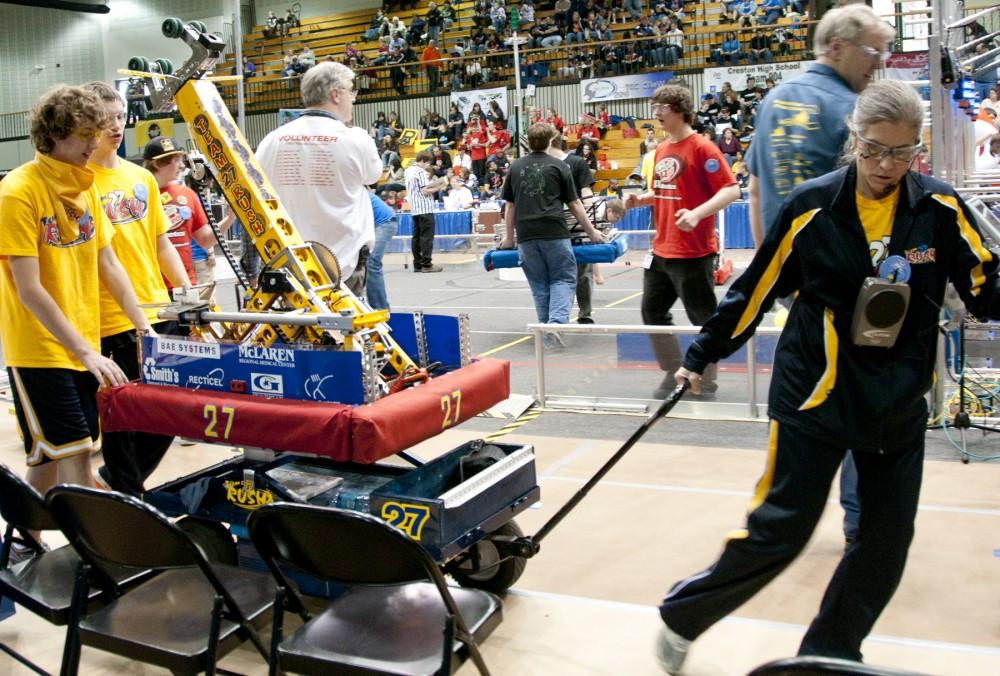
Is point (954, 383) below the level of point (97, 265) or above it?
below

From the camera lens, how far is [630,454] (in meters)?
4.91

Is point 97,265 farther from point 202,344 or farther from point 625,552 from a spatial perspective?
point 625,552

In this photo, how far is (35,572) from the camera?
2.89 m

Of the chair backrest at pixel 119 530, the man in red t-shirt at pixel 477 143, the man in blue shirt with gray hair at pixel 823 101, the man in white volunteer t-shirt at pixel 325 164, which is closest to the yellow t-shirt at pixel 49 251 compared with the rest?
the man in white volunteer t-shirt at pixel 325 164

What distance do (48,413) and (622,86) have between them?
18895mm

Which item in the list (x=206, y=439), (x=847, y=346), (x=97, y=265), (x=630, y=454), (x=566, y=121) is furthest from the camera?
(x=566, y=121)

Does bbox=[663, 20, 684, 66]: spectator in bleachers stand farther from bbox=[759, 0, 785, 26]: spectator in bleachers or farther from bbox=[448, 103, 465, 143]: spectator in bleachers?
bbox=[448, 103, 465, 143]: spectator in bleachers

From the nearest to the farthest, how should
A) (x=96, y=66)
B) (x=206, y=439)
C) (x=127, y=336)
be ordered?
(x=206, y=439) → (x=127, y=336) → (x=96, y=66)

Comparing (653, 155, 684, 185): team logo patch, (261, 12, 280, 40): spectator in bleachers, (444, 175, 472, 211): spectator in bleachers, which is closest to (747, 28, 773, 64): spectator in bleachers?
(444, 175, 472, 211): spectator in bleachers

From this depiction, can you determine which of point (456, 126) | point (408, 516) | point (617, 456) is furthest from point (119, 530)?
point (456, 126)

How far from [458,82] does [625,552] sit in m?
20.5

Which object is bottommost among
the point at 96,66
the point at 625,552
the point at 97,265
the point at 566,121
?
the point at 625,552

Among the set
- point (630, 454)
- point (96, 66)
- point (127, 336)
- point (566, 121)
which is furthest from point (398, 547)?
point (96, 66)

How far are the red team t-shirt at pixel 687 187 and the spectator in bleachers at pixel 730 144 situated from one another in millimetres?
11778
